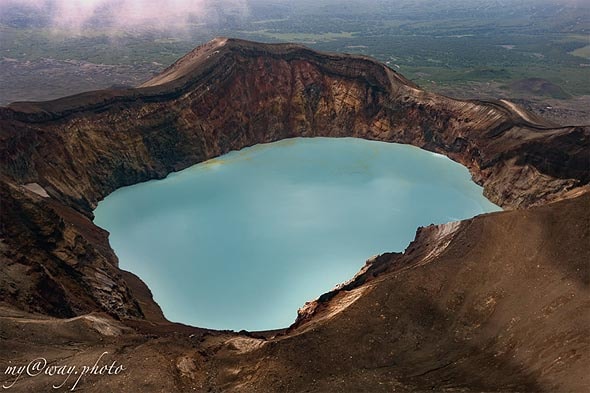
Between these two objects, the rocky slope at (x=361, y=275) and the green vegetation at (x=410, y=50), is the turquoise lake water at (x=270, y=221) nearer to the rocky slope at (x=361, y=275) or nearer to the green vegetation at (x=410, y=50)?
the rocky slope at (x=361, y=275)

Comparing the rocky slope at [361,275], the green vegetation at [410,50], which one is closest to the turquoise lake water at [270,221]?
the rocky slope at [361,275]

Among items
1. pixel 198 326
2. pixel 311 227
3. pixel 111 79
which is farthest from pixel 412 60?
pixel 198 326

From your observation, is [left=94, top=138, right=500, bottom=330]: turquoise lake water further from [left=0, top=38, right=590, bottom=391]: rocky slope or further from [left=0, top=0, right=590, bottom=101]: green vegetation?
[left=0, top=0, right=590, bottom=101]: green vegetation

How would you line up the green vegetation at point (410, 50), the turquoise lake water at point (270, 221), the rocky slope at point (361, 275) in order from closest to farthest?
the rocky slope at point (361, 275), the turquoise lake water at point (270, 221), the green vegetation at point (410, 50)

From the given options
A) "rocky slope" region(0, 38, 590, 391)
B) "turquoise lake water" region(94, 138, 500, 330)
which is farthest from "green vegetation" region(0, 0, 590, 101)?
"rocky slope" region(0, 38, 590, 391)

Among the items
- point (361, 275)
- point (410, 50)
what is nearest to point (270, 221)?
point (361, 275)

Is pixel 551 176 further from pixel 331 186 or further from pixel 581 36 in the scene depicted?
pixel 581 36
